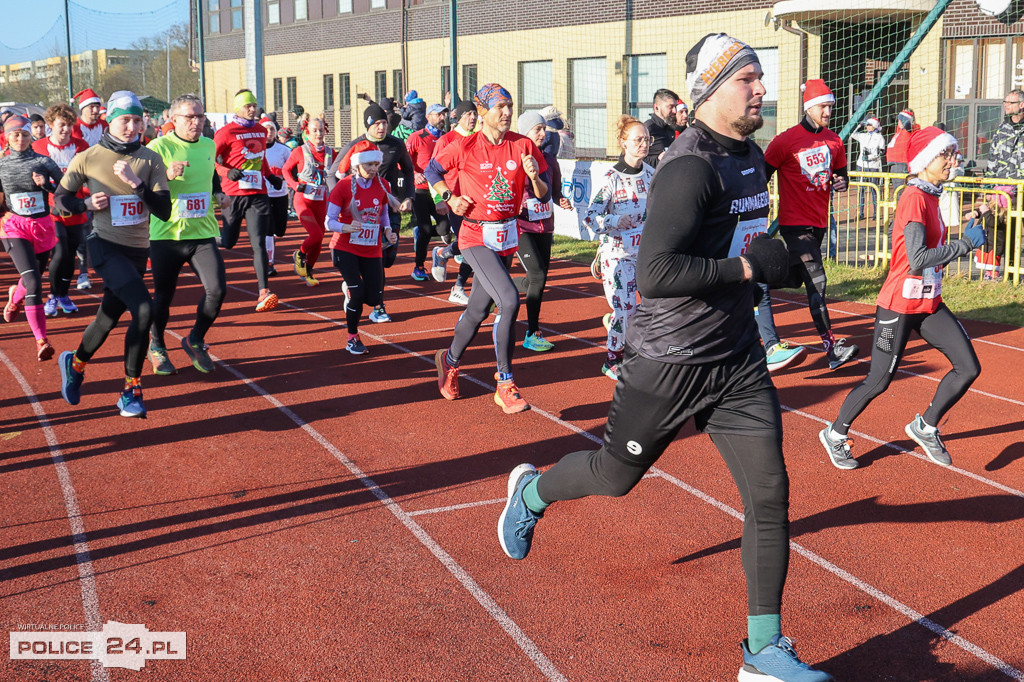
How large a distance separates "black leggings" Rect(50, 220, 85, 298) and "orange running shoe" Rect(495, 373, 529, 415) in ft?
18.3

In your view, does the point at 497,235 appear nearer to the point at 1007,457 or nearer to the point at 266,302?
the point at 1007,457

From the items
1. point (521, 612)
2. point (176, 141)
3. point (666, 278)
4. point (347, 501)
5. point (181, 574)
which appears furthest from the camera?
point (176, 141)

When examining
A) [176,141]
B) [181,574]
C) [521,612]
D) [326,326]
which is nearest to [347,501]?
[181,574]

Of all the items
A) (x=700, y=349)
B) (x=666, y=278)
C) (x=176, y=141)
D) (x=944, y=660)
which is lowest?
(x=944, y=660)

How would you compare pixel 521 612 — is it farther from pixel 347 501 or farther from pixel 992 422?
pixel 992 422

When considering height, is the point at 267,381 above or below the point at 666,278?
below

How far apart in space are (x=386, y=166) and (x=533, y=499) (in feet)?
26.6

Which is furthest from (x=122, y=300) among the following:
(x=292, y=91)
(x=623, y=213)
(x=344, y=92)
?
(x=292, y=91)

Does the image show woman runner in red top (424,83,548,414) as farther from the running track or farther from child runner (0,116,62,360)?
child runner (0,116,62,360)

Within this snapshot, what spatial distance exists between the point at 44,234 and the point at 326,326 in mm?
2802

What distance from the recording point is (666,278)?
3.45 metres

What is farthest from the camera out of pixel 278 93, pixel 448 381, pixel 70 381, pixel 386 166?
pixel 278 93

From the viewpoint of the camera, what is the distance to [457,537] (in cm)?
510

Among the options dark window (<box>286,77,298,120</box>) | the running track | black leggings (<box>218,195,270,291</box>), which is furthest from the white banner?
dark window (<box>286,77,298,120</box>)
